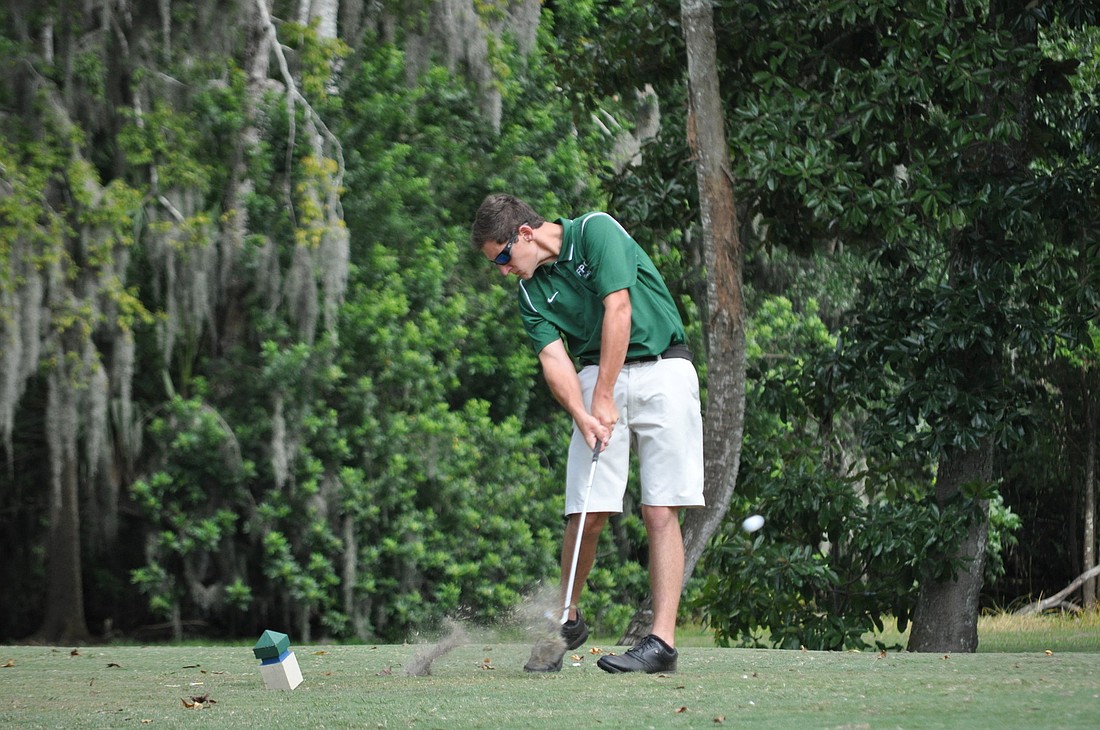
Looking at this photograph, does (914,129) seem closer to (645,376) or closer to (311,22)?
(645,376)

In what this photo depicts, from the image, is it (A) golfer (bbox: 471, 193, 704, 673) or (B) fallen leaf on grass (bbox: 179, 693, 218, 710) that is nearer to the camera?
(B) fallen leaf on grass (bbox: 179, 693, 218, 710)

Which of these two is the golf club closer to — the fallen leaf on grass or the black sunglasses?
the black sunglasses

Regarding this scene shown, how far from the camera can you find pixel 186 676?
17.7 feet

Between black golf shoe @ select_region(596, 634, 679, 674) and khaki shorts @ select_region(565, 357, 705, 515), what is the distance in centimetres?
49

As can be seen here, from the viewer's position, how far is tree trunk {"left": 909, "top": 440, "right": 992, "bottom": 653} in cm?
793

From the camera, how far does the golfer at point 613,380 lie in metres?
4.82

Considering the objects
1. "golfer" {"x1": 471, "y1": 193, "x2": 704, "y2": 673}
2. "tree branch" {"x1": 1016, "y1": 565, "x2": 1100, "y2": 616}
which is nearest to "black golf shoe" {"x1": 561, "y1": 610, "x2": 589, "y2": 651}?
"golfer" {"x1": 471, "y1": 193, "x2": 704, "y2": 673}

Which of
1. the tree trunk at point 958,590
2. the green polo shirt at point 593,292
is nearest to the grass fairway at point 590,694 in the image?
the green polo shirt at point 593,292

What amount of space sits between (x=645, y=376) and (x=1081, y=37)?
568 cm

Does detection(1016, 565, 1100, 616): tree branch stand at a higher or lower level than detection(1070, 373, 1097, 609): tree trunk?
lower

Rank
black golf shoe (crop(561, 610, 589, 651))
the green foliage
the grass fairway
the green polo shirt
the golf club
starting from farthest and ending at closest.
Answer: the green foliage, black golf shoe (crop(561, 610, 589, 651)), the golf club, the green polo shirt, the grass fairway

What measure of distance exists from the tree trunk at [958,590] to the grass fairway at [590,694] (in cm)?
237

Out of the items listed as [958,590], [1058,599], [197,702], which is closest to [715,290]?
[958,590]

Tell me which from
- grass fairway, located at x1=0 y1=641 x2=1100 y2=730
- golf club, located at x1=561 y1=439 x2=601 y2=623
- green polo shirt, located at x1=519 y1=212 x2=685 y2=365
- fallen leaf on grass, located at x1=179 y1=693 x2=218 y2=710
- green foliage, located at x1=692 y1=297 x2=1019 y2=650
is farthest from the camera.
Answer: green foliage, located at x1=692 y1=297 x2=1019 y2=650
